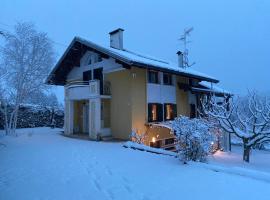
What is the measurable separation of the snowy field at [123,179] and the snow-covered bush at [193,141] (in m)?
0.52

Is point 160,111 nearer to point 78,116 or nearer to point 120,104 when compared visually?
point 120,104

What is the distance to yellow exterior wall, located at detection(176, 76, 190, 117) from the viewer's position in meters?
23.8

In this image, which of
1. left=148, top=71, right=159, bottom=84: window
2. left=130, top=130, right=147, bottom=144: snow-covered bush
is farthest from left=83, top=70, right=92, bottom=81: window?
left=130, top=130, right=147, bottom=144: snow-covered bush

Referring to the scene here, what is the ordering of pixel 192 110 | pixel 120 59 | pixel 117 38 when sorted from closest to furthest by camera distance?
pixel 120 59 → pixel 117 38 → pixel 192 110

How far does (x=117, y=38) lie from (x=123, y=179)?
15.6 m

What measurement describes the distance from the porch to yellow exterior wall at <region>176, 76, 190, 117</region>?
6.21 m

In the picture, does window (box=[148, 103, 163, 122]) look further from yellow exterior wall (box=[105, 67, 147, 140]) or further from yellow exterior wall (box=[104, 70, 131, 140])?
yellow exterior wall (box=[104, 70, 131, 140])

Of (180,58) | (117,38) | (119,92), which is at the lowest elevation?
(119,92)

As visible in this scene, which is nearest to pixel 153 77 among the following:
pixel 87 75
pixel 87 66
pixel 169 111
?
pixel 169 111

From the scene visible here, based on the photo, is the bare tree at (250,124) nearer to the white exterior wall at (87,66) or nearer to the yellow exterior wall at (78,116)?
the white exterior wall at (87,66)

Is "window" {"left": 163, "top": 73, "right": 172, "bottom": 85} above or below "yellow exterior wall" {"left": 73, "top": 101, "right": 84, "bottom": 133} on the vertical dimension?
above

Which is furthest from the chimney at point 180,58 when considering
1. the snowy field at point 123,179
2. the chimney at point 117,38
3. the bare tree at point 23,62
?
the snowy field at point 123,179

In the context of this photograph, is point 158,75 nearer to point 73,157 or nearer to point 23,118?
point 73,157

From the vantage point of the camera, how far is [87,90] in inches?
810
